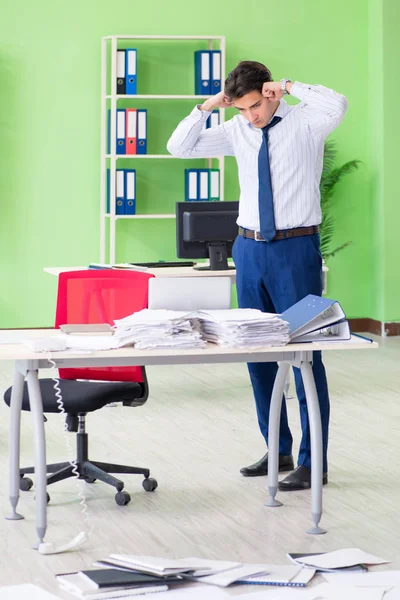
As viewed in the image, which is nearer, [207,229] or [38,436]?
[38,436]

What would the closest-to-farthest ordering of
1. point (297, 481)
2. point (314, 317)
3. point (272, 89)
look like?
point (314, 317) → point (272, 89) → point (297, 481)

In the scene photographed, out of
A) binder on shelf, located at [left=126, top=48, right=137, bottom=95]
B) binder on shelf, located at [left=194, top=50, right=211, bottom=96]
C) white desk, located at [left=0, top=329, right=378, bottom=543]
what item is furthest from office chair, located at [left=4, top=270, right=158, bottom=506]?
binder on shelf, located at [left=194, top=50, right=211, bottom=96]

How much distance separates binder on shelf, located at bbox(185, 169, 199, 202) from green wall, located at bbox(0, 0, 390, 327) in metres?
0.36

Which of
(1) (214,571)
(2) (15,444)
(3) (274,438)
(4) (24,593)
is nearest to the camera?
(4) (24,593)

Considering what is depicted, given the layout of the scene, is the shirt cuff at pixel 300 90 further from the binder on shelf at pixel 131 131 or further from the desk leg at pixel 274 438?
the binder on shelf at pixel 131 131

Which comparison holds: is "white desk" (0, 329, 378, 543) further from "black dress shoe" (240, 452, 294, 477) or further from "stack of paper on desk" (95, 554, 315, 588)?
"black dress shoe" (240, 452, 294, 477)

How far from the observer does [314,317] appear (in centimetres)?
349

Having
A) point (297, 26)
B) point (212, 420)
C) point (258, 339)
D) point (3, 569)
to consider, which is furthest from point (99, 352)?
point (297, 26)

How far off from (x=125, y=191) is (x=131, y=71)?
92 cm

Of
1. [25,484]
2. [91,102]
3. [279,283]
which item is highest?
[91,102]

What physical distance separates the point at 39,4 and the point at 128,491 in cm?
496

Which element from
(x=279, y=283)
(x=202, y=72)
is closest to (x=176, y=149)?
(x=279, y=283)

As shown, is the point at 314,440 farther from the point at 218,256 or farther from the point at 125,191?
the point at 125,191

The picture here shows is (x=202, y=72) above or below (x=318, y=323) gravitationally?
above
